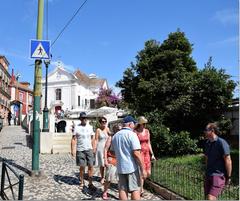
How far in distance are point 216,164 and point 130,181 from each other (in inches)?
53.2

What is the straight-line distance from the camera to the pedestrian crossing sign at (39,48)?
443 inches

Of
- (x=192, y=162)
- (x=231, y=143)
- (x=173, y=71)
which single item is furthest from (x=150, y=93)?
(x=192, y=162)

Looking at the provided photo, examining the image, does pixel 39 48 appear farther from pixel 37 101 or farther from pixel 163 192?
pixel 163 192

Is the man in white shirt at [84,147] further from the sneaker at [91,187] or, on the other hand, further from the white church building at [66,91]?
the white church building at [66,91]

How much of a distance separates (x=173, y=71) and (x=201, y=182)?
10.1m

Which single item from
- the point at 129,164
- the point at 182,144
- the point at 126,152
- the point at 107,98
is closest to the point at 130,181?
the point at 129,164

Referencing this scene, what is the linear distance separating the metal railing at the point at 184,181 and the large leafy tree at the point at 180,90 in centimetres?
581

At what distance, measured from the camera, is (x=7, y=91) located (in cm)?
6266

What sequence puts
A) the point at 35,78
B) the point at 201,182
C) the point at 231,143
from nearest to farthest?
the point at 201,182, the point at 35,78, the point at 231,143

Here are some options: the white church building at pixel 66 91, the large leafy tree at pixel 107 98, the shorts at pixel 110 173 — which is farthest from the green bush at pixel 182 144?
the white church building at pixel 66 91

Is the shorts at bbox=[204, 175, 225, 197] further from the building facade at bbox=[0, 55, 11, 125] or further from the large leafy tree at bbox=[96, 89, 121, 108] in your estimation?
the large leafy tree at bbox=[96, 89, 121, 108]

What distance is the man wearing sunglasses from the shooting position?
6.31m

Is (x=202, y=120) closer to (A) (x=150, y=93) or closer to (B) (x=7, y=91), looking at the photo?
(A) (x=150, y=93)

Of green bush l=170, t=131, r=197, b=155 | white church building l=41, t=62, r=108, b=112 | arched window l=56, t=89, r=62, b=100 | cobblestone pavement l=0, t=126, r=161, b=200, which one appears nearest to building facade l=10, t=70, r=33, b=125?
white church building l=41, t=62, r=108, b=112
